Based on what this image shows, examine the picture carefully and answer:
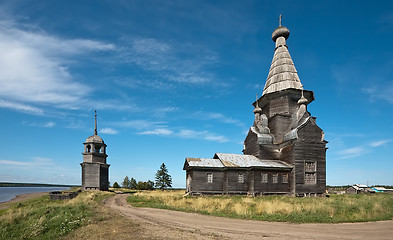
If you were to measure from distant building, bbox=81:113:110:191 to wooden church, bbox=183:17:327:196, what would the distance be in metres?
14.7

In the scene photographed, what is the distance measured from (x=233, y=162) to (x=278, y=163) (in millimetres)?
5703

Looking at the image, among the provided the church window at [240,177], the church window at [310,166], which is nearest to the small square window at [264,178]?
the church window at [240,177]

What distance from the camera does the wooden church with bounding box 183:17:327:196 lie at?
2767cm

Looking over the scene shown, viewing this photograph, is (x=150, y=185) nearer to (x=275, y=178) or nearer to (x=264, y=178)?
(x=264, y=178)

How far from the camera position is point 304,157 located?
28453 millimetres

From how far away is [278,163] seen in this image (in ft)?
96.4

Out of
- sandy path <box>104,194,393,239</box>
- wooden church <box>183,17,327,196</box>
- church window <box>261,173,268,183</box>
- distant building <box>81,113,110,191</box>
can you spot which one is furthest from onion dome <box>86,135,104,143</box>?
sandy path <box>104,194,393,239</box>

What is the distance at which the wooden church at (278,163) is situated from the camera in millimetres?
27667

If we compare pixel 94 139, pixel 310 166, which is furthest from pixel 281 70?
pixel 94 139

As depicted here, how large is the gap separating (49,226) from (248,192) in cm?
2130

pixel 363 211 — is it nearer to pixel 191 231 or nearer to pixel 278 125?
pixel 191 231

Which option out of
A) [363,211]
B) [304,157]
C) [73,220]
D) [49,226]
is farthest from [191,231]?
[304,157]

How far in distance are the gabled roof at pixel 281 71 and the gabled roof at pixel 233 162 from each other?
10399 mm

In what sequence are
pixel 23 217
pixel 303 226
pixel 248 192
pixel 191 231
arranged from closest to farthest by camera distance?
pixel 191 231 < pixel 303 226 < pixel 23 217 < pixel 248 192
